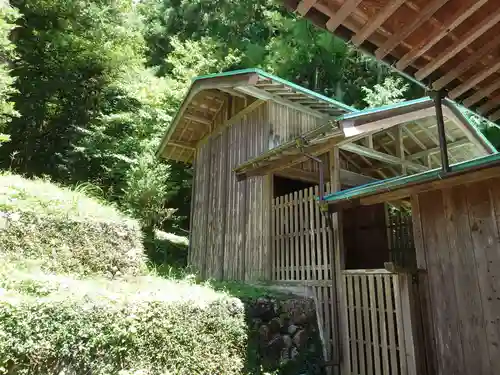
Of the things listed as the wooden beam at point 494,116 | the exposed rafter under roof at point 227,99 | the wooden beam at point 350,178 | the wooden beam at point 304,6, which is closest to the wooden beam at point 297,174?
the wooden beam at point 350,178

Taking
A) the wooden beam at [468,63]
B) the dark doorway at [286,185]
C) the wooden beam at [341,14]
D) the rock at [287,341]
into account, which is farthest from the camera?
the dark doorway at [286,185]

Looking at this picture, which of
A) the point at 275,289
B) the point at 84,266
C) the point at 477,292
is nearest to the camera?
the point at 477,292

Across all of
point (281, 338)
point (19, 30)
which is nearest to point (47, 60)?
→ point (19, 30)

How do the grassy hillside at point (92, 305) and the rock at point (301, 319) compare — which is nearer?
the grassy hillside at point (92, 305)

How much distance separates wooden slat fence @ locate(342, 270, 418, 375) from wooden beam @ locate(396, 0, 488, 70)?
10.3 feet

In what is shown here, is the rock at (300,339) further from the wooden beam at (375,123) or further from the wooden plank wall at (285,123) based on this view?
the wooden plank wall at (285,123)

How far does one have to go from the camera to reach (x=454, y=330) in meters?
4.09

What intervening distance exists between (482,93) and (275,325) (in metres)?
4.14

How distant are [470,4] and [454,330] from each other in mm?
3549

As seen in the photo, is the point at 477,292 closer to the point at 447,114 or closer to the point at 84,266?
the point at 447,114

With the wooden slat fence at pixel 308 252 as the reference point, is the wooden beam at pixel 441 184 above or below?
above

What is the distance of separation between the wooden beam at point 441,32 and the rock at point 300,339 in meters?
4.45

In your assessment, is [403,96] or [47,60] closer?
[47,60]

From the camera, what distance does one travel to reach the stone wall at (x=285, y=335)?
5.19 metres
